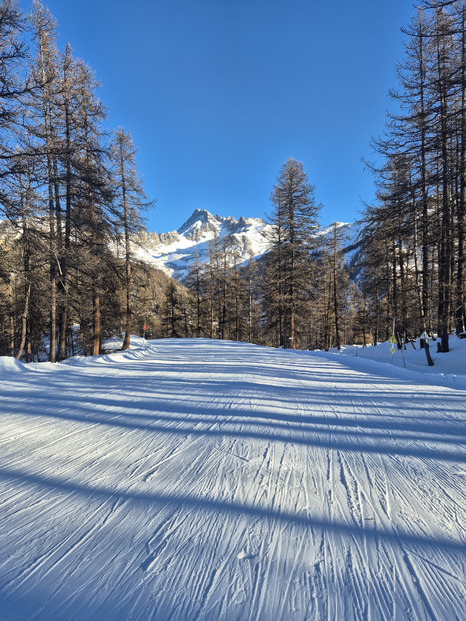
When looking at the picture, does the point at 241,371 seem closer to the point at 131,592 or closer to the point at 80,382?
the point at 80,382

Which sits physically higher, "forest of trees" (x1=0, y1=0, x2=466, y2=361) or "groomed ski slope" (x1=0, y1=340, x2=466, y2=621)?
"forest of trees" (x1=0, y1=0, x2=466, y2=361)

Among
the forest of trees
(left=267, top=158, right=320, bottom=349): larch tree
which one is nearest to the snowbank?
the forest of trees

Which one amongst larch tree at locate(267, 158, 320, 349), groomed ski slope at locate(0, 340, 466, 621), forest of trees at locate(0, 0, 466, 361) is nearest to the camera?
groomed ski slope at locate(0, 340, 466, 621)

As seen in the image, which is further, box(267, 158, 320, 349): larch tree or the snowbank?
box(267, 158, 320, 349): larch tree

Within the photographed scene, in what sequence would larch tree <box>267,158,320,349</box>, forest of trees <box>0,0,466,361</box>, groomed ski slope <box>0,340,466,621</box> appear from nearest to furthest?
groomed ski slope <box>0,340,466,621</box> → forest of trees <box>0,0,466,361</box> → larch tree <box>267,158,320,349</box>

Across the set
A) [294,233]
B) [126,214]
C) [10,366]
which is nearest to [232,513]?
[10,366]

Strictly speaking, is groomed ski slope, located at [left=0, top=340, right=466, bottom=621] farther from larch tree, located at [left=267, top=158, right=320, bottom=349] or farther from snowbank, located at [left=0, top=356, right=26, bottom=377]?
larch tree, located at [left=267, top=158, right=320, bottom=349]

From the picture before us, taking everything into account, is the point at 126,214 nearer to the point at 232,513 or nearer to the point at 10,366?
the point at 10,366

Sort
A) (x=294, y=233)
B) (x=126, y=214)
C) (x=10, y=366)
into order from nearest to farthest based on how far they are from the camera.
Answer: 1. (x=10, y=366)
2. (x=126, y=214)
3. (x=294, y=233)

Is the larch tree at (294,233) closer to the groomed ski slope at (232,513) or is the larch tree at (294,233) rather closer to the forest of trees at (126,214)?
the forest of trees at (126,214)

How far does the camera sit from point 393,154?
11188 mm

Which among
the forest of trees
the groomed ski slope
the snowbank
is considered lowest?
the groomed ski slope

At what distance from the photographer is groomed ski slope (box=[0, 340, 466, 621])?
56.1 inches

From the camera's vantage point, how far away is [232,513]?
81.0 inches
